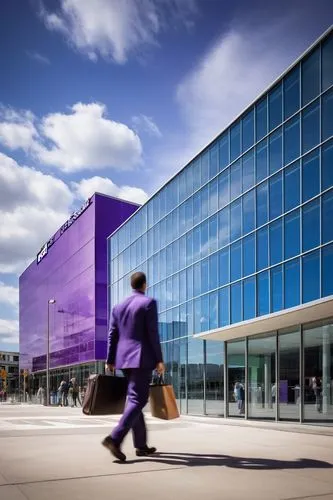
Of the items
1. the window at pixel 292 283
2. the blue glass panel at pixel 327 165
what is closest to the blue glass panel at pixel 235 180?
the window at pixel 292 283

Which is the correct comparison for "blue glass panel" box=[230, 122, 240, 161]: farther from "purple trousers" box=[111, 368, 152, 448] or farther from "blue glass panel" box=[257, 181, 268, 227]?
"purple trousers" box=[111, 368, 152, 448]

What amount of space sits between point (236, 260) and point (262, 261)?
7.47ft

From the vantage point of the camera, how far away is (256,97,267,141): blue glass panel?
904 inches

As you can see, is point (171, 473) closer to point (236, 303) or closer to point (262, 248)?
point (262, 248)

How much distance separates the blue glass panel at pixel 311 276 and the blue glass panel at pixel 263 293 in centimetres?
258

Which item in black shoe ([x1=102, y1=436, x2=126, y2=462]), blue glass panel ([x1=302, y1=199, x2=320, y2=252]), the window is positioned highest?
blue glass panel ([x1=302, y1=199, x2=320, y2=252])

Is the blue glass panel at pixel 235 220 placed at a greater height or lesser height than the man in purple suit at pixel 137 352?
greater

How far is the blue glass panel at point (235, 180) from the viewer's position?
24.8m

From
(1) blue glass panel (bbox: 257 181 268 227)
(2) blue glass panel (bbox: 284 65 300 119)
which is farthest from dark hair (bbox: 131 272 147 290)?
(1) blue glass panel (bbox: 257 181 268 227)

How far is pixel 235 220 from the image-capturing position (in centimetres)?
2492

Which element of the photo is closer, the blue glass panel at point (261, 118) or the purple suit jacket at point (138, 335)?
the purple suit jacket at point (138, 335)

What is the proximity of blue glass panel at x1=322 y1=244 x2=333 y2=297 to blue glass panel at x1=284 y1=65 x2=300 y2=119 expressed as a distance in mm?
5462

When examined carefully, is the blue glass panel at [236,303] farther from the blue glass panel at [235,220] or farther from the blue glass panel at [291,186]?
the blue glass panel at [291,186]

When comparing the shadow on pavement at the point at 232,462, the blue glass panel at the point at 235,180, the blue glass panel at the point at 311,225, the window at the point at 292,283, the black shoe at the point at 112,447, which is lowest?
the shadow on pavement at the point at 232,462
